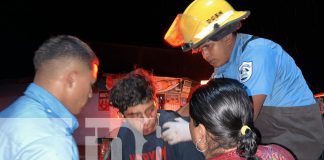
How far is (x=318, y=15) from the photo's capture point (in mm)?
12078

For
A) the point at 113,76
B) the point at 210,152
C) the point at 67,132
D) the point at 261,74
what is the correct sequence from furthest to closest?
the point at 113,76, the point at 261,74, the point at 67,132, the point at 210,152

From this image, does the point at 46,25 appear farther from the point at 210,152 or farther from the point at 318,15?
the point at 210,152

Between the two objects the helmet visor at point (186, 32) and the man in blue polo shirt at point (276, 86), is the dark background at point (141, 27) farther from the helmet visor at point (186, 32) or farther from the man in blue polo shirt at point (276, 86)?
the man in blue polo shirt at point (276, 86)

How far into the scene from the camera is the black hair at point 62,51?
2.53 meters

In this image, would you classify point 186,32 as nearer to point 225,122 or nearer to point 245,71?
point 245,71

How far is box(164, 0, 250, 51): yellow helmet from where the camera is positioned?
3.16 m

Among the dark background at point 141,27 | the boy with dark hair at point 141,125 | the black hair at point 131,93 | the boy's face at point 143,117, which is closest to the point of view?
the boy with dark hair at point 141,125

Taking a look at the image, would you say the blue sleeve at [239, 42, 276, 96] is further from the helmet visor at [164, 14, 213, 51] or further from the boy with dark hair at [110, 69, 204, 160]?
the boy with dark hair at [110, 69, 204, 160]

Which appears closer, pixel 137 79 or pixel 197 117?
pixel 197 117

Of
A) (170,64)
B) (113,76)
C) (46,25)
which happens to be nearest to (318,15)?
(170,64)

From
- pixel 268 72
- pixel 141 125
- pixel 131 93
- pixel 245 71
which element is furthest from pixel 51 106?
pixel 131 93

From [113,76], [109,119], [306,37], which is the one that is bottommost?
[109,119]

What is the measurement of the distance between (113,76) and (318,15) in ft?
21.4

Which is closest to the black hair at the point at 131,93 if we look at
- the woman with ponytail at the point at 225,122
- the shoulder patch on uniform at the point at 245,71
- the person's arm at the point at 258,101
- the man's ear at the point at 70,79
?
the shoulder patch on uniform at the point at 245,71
